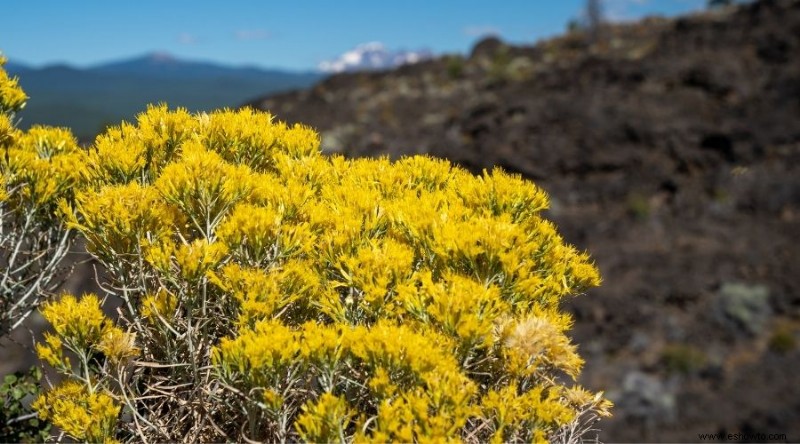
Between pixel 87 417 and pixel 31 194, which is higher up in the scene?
pixel 31 194

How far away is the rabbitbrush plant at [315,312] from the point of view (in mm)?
2564

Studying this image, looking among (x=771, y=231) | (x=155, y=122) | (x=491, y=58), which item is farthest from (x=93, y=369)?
(x=491, y=58)

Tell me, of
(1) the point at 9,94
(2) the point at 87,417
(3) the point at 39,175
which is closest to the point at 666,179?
(1) the point at 9,94

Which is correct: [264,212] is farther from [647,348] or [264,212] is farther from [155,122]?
[647,348]

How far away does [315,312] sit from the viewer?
3.18 meters

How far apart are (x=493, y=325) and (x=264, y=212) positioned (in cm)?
111

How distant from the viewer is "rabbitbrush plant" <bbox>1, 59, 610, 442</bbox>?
8.41ft

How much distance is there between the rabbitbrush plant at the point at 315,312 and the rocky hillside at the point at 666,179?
14.8 metres

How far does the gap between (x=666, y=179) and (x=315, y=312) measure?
2551cm

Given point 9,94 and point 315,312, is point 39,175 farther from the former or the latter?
point 315,312

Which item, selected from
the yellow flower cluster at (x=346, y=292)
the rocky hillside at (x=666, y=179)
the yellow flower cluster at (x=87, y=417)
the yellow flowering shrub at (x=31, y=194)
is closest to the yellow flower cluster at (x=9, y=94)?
the yellow flowering shrub at (x=31, y=194)

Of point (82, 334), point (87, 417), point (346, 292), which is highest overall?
point (346, 292)

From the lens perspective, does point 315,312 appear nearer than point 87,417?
No

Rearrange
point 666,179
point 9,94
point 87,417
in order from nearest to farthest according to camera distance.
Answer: point 87,417, point 9,94, point 666,179
